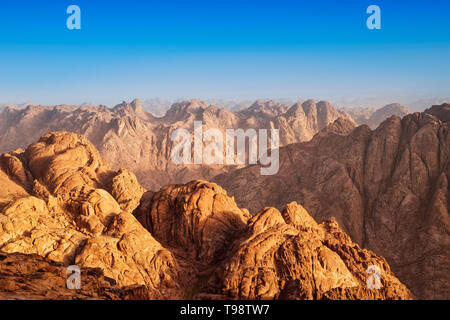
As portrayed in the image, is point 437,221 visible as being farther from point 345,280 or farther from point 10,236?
point 10,236

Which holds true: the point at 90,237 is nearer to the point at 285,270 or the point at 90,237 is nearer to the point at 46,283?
the point at 46,283

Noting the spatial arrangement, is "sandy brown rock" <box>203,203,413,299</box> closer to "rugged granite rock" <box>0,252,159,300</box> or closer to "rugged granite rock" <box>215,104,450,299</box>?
"rugged granite rock" <box>0,252,159,300</box>

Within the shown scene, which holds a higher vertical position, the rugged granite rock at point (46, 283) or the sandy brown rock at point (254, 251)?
the rugged granite rock at point (46, 283)

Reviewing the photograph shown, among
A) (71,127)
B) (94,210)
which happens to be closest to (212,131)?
(71,127)

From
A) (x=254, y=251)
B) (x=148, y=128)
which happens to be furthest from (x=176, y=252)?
(x=148, y=128)

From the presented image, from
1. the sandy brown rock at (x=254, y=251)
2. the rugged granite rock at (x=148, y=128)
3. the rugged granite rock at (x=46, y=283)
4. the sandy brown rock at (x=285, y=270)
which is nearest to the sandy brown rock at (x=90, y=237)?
Answer: the sandy brown rock at (x=254, y=251)

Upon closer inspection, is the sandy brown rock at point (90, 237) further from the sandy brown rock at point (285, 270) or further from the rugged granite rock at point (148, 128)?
the rugged granite rock at point (148, 128)
